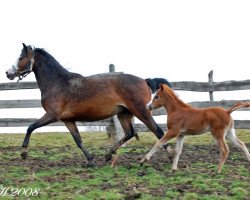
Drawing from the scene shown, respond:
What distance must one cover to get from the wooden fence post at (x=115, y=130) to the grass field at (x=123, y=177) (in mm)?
2392

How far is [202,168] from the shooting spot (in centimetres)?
895

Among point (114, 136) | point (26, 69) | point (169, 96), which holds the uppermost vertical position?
point (26, 69)

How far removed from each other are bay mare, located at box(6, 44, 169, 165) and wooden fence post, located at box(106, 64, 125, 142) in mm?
4210

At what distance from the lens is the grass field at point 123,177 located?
679 cm

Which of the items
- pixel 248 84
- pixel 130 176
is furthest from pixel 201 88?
pixel 130 176

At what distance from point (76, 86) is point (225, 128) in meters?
3.17

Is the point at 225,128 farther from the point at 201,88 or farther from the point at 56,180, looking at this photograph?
the point at 201,88

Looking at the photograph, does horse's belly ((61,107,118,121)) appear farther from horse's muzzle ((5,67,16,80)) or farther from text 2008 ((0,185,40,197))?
text 2008 ((0,185,40,197))

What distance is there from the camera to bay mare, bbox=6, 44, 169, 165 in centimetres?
976

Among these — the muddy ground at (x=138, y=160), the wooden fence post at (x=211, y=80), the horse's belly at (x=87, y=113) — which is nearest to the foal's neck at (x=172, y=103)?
the muddy ground at (x=138, y=160)

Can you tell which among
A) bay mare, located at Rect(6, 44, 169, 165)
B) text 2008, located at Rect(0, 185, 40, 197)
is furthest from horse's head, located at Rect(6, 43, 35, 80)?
text 2008, located at Rect(0, 185, 40, 197)

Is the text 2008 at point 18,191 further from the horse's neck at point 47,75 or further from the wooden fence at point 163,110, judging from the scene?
the wooden fence at point 163,110

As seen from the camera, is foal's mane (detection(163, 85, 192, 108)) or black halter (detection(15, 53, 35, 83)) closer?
foal's mane (detection(163, 85, 192, 108))

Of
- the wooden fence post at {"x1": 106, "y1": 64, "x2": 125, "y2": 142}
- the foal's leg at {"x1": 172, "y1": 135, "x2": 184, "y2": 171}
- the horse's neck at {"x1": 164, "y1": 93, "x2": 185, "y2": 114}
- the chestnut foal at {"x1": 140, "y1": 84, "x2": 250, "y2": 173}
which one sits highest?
the horse's neck at {"x1": 164, "y1": 93, "x2": 185, "y2": 114}
